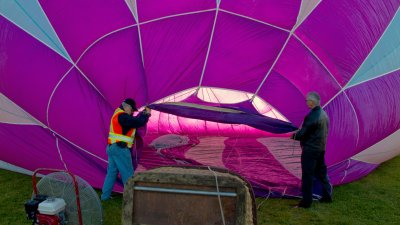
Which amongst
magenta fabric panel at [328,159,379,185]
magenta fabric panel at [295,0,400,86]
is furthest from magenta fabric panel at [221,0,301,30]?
magenta fabric panel at [328,159,379,185]

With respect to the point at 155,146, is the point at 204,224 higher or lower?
lower

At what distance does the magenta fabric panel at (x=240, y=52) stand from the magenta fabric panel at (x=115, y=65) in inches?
35.0

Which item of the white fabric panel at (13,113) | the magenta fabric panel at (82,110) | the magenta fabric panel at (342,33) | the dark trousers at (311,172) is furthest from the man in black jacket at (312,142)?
the white fabric panel at (13,113)

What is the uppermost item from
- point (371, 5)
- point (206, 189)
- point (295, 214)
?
point (371, 5)

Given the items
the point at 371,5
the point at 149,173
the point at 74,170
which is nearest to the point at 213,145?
the point at 74,170

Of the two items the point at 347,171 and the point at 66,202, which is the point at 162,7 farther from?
the point at 347,171

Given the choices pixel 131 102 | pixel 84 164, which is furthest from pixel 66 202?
pixel 84 164

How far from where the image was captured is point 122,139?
14.7 feet

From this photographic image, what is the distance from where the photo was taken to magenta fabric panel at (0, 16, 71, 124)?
4.75 metres

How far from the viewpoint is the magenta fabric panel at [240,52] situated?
4969 mm

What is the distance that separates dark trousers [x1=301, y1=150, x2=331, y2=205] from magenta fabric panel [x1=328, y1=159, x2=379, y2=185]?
1.56ft

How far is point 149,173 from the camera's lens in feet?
9.16

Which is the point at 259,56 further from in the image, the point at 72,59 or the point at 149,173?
the point at 149,173

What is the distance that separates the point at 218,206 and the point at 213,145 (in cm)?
425
